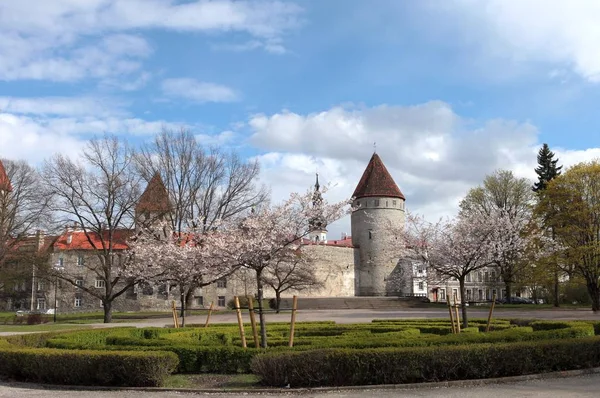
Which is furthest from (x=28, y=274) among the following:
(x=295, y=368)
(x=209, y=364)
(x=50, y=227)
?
(x=295, y=368)

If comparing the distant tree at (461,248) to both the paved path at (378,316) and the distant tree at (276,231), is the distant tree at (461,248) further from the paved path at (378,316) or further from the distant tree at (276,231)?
the paved path at (378,316)

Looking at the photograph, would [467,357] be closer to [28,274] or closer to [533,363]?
[533,363]

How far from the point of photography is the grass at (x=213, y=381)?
10992 millimetres

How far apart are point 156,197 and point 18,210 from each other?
9396 mm

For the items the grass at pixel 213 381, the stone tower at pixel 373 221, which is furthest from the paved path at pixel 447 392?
the stone tower at pixel 373 221

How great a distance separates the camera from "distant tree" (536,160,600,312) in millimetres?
39281

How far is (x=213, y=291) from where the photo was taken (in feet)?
201

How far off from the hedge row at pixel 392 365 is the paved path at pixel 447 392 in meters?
0.40

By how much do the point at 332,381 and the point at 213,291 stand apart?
2057 inches

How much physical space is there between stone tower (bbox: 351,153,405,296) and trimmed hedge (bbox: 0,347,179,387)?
2159 inches

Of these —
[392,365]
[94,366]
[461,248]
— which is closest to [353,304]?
[461,248]

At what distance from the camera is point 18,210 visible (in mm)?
38406

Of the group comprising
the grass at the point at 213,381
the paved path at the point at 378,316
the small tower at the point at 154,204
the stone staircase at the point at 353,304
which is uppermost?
the small tower at the point at 154,204

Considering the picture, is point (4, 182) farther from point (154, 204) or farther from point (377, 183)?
point (377, 183)
